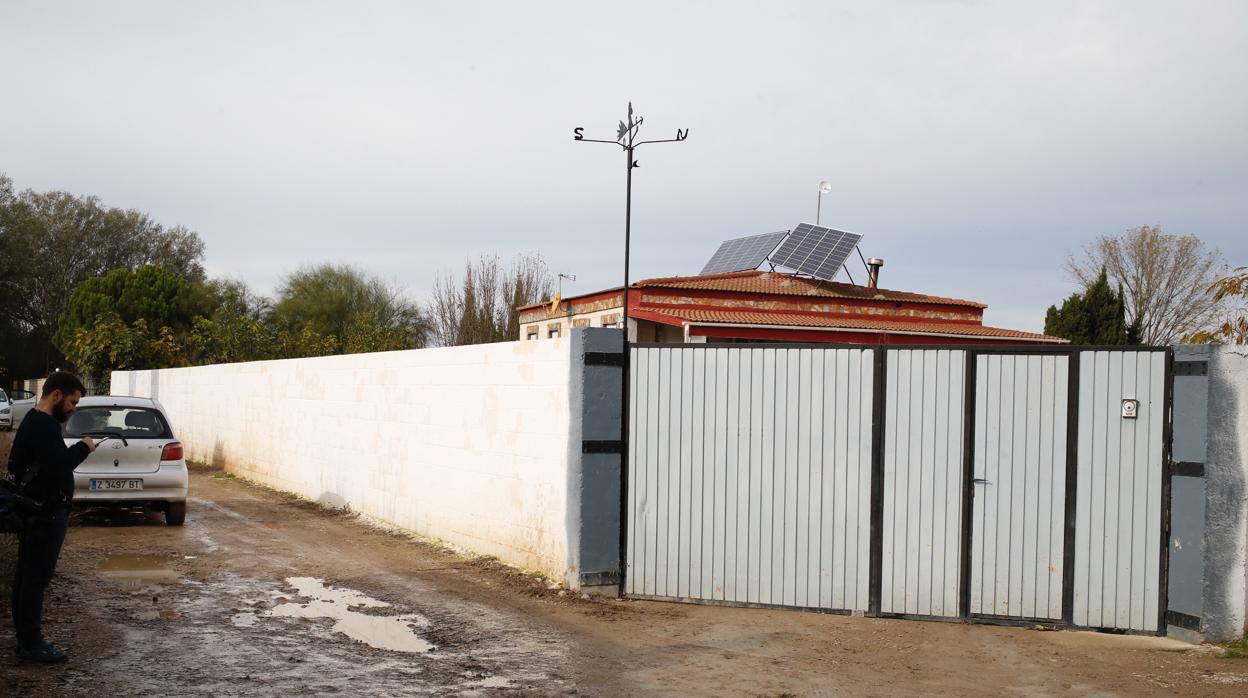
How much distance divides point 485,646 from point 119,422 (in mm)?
7932

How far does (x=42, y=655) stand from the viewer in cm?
623

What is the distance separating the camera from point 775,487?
865cm

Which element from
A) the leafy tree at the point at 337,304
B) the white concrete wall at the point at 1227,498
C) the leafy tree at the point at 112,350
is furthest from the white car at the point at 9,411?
the white concrete wall at the point at 1227,498

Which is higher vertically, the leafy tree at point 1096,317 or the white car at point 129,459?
the leafy tree at point 1096,317

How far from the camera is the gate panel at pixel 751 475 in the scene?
847 cm

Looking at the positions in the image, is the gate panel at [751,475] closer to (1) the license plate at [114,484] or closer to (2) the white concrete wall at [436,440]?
(2) the white concrete wall at [436,440]

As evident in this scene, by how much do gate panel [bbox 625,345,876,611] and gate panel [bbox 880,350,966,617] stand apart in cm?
19

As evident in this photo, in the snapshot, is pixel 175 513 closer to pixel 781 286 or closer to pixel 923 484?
pixel 923 484

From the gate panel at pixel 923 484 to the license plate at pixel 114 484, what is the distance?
8.55 meters

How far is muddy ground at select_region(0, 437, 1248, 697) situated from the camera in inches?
244

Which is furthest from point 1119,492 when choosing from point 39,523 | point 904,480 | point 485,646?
point 39,523

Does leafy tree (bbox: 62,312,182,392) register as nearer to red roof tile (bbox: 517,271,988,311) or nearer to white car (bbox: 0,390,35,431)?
white car (bbox: 0,390,35,431)

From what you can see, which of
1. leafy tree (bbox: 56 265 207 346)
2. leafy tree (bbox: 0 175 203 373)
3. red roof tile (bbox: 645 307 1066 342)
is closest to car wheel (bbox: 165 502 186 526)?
red roof tile (bbox: 645 307 1066 342)

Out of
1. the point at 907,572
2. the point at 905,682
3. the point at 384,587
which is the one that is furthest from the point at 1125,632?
the point at 384,587
